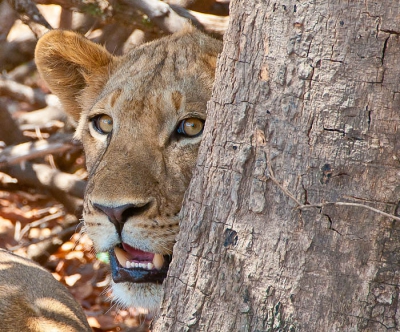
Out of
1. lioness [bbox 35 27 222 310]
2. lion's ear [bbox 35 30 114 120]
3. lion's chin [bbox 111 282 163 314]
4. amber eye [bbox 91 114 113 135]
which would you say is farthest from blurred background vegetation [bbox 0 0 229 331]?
lion's chin [bbox 111 282 163 314]

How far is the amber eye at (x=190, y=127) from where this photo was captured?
9.52 ft

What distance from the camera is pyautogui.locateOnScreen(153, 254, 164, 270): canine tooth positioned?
2717mm

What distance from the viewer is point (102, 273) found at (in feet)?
17.0

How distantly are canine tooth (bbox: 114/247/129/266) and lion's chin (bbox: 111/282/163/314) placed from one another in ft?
0.32

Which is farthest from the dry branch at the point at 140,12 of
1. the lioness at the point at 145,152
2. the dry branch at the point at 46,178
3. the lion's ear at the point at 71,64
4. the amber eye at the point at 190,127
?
the amber eye at the point at 190,127

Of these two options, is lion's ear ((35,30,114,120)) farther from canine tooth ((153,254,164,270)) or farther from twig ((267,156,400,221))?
twig ((267,156,400,221))

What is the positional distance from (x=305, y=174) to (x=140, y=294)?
1.21 meters

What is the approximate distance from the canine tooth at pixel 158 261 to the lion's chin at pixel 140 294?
8 centimetres

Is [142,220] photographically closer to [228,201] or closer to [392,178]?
[228,201]

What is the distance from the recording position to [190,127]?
290 cm

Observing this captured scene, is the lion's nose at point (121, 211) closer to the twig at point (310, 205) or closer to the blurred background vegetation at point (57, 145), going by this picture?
the twig at point (310, 205)

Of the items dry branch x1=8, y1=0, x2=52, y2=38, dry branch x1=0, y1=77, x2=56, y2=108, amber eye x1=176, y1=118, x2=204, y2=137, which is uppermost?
dry branch x1=8, y1=0, x2=52, y2=38

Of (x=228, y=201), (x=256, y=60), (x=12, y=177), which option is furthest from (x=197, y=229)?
(x=12, y=177)

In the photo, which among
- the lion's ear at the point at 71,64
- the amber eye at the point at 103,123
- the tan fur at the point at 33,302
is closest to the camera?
the tan fur at the point at 33,302
